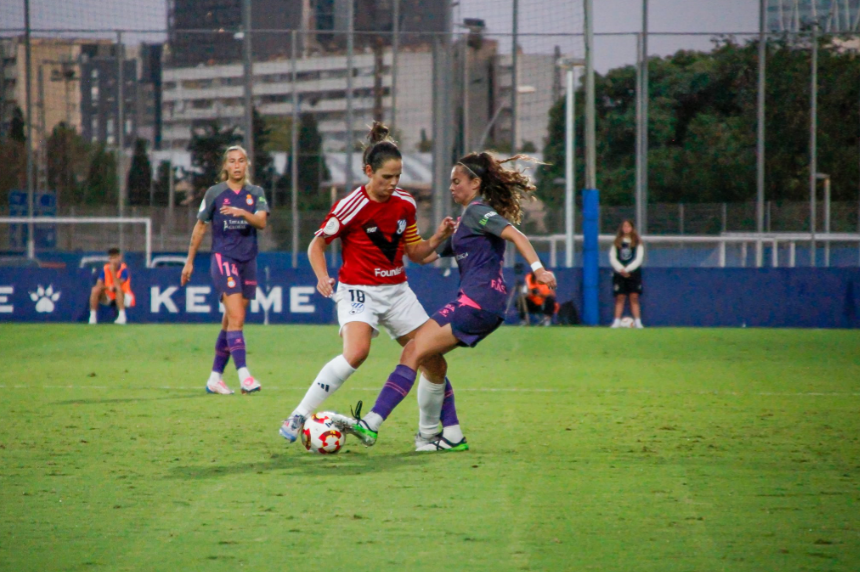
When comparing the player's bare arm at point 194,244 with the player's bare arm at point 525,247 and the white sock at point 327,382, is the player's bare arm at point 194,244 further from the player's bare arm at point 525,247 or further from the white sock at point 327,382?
the player's bare arm at point 525,247

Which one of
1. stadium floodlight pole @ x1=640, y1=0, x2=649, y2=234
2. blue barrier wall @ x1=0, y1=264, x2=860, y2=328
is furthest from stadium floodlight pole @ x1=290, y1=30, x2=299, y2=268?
blue barrier wall @ x1=0, y1=264, x2=860, y2=328

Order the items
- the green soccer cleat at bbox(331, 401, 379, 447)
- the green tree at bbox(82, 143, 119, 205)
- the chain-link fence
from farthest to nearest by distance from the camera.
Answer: the green tree at bbox(82, 143, 119, 205) < the chain-link fence < the green soccer cleat at bbox(331, 401, 379, 447)

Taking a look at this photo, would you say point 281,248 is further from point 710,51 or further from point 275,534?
point 275,534

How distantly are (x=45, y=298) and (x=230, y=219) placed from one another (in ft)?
37.8

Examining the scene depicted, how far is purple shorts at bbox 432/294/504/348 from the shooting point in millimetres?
5941

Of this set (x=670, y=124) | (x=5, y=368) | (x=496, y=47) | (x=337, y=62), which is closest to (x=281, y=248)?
(x=337, y=62)

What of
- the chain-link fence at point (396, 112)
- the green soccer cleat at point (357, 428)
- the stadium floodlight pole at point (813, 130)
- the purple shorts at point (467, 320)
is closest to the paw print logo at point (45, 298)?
the chain-link fence at point (396, 112)

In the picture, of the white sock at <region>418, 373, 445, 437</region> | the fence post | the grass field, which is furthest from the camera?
the fence post

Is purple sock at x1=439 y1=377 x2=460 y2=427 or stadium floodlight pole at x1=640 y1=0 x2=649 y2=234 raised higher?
stadium floodlight pole at x1=640 y1=0 x2=649 y2=234

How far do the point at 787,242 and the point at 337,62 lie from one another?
545 inches

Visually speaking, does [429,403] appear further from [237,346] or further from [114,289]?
[114,289]

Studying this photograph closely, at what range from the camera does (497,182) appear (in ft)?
20.5

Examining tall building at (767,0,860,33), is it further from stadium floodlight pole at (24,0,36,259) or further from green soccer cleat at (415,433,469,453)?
green soccer cleat at (415,433,469,453)

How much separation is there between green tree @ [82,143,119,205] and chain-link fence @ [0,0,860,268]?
4 centimetres
